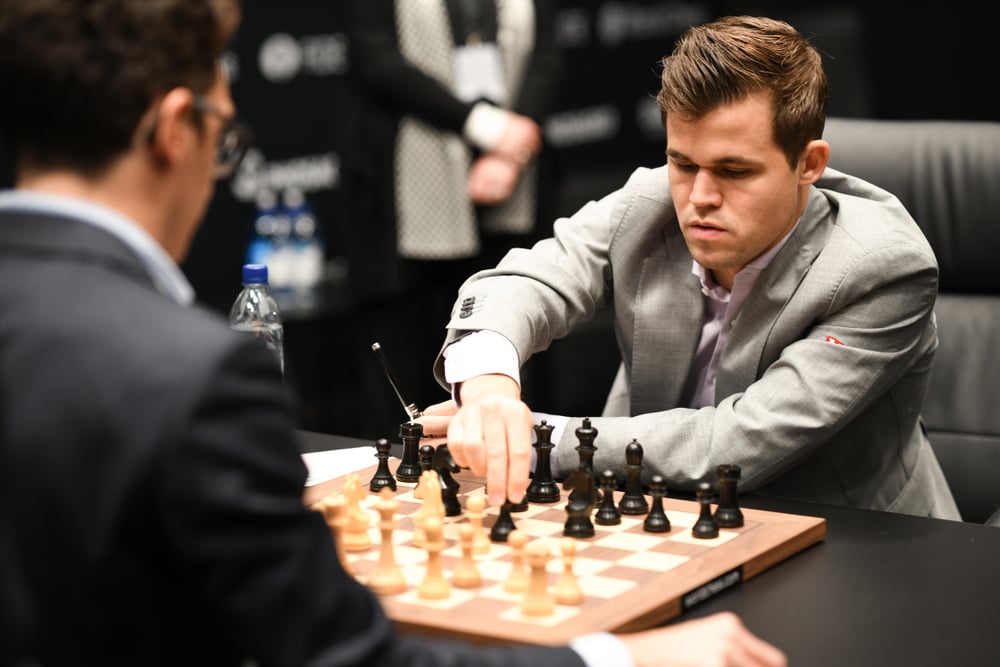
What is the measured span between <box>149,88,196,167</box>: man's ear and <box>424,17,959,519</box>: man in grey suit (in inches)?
32.0

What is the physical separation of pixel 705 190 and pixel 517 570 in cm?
79

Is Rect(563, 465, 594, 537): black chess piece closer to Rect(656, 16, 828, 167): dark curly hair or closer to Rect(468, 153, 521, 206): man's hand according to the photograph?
Rect(656, 16, 828, 167): dark curly hair

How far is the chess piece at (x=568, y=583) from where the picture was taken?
1.41 metres

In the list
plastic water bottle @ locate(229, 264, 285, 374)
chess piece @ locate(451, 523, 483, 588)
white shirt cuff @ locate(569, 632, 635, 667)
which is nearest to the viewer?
white shirt cuff @ locate(569, 632, 635, 667)

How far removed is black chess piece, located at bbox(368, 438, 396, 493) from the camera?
73.7 inches

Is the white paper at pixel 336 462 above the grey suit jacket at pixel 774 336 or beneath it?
beneath

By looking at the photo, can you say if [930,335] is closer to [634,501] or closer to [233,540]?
[634,501]

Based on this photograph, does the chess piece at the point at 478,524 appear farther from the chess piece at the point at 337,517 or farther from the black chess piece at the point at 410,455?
the black chess piece at the point at 410,455

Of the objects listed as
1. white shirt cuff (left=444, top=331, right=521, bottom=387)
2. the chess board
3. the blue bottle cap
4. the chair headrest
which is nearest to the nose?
white shirt cuff (left=444, top=331, right=521, bottom=387)

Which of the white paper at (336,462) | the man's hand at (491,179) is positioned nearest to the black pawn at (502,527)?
the white paper at (336,462)

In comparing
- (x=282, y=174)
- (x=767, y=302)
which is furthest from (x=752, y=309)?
(x=282, y=174)

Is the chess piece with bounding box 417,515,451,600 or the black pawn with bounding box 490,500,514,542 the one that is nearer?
the chess piece with bounding box 417,515,451,600

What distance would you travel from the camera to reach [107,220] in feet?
3.34

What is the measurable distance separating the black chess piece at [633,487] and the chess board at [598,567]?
0.01 meters
